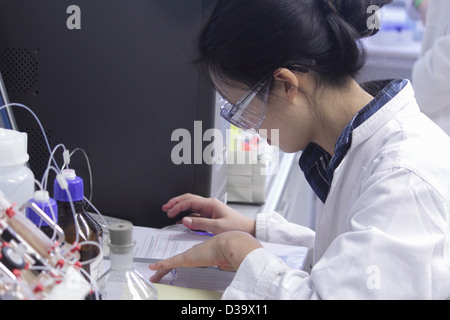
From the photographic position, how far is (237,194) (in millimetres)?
1496

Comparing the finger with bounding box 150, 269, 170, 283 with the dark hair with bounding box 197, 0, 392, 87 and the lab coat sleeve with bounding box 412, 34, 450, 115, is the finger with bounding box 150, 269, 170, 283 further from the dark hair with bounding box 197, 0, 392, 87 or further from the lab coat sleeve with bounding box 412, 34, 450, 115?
the lab coat sleeve with bounding box 412, 34, 450, 115

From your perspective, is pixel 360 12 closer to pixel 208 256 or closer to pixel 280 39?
pixel 280 39

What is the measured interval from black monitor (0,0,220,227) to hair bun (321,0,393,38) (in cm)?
26

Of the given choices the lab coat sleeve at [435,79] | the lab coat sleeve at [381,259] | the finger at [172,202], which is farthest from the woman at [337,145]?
the lab coat sleeve at [435,79]

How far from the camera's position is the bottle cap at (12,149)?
794 millimetres

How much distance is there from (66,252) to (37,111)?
661 millimetres

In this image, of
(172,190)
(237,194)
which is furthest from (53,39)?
(237,194)

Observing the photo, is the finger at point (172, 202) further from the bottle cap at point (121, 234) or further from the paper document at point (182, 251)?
the bottle cap at point (121, 234)

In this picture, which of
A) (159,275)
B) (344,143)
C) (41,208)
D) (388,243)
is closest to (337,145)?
(344,143)

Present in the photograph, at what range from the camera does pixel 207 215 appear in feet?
4.09

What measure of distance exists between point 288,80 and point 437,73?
1.35m

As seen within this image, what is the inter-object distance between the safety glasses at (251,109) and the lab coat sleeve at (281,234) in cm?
27

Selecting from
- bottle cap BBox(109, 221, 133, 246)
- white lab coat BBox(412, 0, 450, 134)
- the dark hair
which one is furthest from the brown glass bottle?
white lab coat BBox(412, 0, 450, 134)
